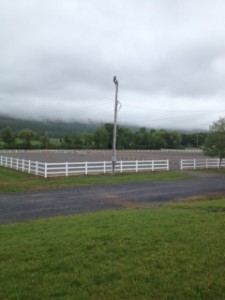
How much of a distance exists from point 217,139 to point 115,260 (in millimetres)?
30453

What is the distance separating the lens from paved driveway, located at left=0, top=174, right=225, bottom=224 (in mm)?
13148

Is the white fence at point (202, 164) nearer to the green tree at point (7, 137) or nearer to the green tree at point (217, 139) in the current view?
the green tree at point (217, 139)

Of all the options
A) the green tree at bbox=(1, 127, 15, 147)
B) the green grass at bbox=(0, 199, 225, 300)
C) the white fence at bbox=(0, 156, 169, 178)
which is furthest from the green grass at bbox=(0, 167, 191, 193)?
the green tree at bbox=(1, 127, 15, 147)

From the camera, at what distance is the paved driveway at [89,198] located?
1315 centimetres

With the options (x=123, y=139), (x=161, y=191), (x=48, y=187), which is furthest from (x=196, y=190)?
(x=123, y=139)

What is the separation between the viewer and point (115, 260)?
6238 millimetres

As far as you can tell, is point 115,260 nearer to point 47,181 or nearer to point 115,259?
point 115,259

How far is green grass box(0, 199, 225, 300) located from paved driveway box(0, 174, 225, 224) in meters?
3.42

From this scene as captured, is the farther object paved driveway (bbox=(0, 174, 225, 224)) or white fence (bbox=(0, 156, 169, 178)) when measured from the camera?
white fence (bbox=(0, 156, 169, 178))

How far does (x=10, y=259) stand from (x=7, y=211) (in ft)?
22.7

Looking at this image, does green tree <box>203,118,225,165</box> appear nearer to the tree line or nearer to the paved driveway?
the paved driveway

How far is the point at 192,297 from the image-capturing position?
473 cm

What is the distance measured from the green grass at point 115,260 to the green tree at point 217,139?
2619cm

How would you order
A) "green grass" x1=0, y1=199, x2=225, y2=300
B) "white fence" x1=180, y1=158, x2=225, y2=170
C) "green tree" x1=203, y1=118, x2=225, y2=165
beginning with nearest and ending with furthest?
1. "green grass" x1=0, y1=199, x2=225, y2=300
2. "green tree" x1=203, y1=118, x2=225, y2=165
3. "white fence" x1=180, y1=158, x2=225, y2=170
